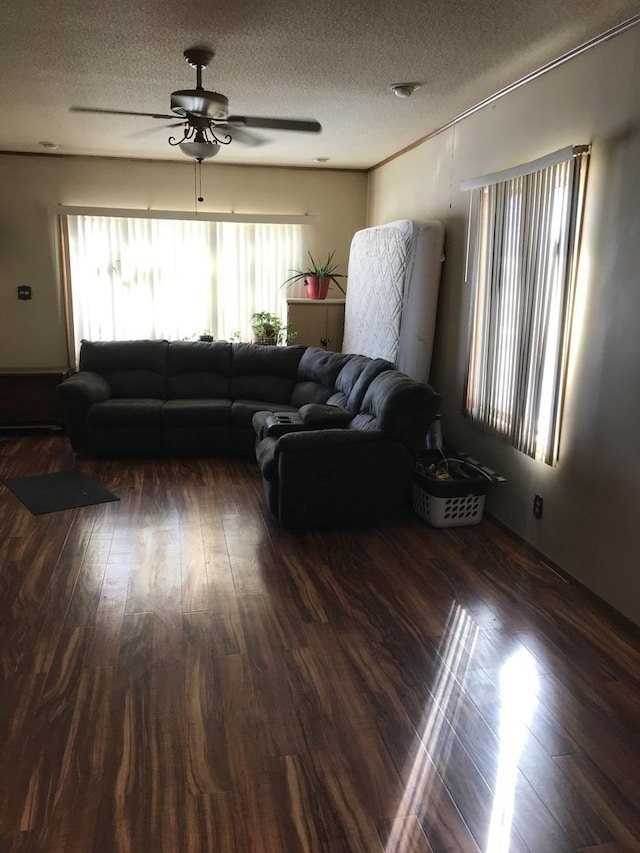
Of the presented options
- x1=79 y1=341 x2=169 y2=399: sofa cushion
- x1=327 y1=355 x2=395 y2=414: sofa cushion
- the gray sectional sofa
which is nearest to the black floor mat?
the gray sectional sofa

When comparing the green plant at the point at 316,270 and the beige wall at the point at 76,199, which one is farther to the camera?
the green plant at the point at 316,270

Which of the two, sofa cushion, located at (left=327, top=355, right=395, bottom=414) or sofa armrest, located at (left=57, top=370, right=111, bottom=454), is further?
sofa armrest, located at (left=57, top=370, right=111, bottom=454)

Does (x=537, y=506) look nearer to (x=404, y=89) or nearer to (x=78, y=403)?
(x=404, y=89)

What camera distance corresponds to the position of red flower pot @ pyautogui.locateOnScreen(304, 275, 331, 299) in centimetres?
613

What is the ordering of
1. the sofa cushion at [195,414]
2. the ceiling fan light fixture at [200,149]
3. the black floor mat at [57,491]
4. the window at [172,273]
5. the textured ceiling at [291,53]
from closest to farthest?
the textured ceiling at [291,53]
the ceiling fan light fixture at [200,149]
the black floor mat at [57,491]
the sofa cushion at [195,414]
the window at [172,273]

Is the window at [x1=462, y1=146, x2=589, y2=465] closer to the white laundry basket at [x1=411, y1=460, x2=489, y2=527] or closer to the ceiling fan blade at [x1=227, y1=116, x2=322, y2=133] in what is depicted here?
the white laundry basket at [x1=411, y1=460, x2=489, y2=527]

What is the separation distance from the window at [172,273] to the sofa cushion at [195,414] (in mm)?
1319

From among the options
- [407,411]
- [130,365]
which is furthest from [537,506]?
[130,365]

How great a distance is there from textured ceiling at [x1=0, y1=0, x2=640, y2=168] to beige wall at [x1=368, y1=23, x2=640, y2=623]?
0.20m

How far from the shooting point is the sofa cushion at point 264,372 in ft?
18.7

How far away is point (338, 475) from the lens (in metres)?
3.76

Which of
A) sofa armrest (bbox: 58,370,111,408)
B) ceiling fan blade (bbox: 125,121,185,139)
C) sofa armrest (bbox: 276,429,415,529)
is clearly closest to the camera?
sofa armrest (bbox: 276,429,415,529)

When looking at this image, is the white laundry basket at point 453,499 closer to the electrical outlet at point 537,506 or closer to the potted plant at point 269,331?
the electrical outlet at point 537,506

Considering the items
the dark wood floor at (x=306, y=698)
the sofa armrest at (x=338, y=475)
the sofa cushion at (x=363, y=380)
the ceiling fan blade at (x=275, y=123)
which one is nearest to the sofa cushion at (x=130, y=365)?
the sofa cushion at (x=363, y=380)
